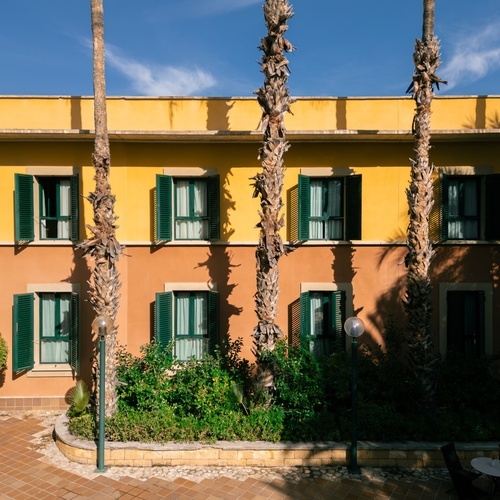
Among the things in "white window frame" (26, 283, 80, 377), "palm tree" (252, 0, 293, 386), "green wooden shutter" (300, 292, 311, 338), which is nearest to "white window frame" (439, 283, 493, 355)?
"green wooden shutter" (300, 292, 311, 338)

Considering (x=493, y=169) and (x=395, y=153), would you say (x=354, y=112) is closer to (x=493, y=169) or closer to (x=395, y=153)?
(x=395, y=153)

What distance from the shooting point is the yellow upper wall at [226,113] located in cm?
1141

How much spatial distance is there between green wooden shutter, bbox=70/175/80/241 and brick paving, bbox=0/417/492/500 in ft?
18.8

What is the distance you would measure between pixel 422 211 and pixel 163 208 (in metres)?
6.71

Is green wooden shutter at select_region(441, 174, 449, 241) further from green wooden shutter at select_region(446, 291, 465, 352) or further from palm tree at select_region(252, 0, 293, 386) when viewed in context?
palm tree at select_region(252, 0, 293, 386)

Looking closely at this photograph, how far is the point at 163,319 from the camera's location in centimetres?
1116

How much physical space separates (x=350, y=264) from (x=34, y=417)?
9.57 m

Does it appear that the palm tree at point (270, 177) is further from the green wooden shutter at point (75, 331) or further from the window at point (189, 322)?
the green wooden shutter at point (75, 331)

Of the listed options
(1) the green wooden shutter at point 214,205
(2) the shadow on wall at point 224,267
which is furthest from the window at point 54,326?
(1) the green wooden shutter at point 214,205

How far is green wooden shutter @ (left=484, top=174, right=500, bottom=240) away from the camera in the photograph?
36.1ft

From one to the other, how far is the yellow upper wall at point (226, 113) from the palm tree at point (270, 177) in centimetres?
204

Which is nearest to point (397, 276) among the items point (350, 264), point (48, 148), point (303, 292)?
point (350, 264)

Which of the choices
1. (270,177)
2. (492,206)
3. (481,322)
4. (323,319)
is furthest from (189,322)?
(492,206)

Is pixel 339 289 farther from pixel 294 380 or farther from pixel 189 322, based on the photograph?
pixel 189 322
